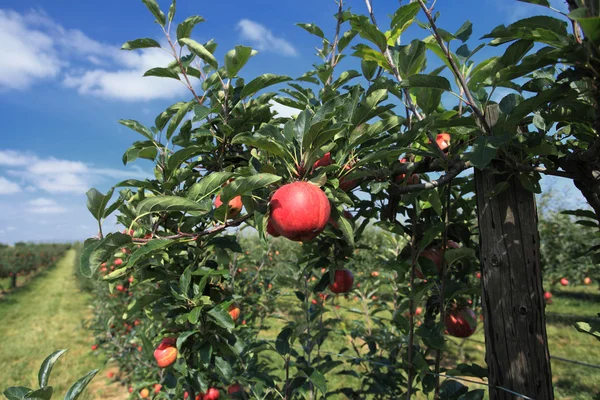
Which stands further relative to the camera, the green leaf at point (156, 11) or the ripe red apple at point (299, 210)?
the green leaf at point (156, 11)

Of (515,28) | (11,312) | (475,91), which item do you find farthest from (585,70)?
(11,312)

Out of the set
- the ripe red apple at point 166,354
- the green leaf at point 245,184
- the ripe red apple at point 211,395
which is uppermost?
the green leaf at point 245,184

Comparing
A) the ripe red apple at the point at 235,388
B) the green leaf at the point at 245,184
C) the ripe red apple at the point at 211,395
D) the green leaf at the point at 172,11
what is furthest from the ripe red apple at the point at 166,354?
the green leaf at the point at 172,11

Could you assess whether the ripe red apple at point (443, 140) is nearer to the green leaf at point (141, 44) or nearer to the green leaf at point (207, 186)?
the green leaf at point (207, 186)

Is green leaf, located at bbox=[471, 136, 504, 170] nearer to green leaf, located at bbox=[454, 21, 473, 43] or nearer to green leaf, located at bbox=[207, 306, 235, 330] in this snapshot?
green leaf, located at bbox=[454, 21, 473, 43]

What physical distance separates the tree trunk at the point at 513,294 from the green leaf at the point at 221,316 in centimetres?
83

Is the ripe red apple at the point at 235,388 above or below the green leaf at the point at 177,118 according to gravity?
below

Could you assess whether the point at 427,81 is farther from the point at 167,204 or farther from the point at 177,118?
the point at 177,118

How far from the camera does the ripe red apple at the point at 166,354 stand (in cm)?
161

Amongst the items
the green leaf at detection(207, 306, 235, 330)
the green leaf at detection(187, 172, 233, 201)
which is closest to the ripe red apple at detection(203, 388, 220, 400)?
the green leaf at detection(207, 306, 235, 330)

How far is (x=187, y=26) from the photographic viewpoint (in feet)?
4.69

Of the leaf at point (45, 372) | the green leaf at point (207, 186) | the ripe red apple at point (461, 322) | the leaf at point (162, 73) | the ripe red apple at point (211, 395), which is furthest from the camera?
the ripe red apple at point (211, 395)

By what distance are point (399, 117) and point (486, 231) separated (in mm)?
438

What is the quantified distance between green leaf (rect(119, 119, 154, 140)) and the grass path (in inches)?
64.2
